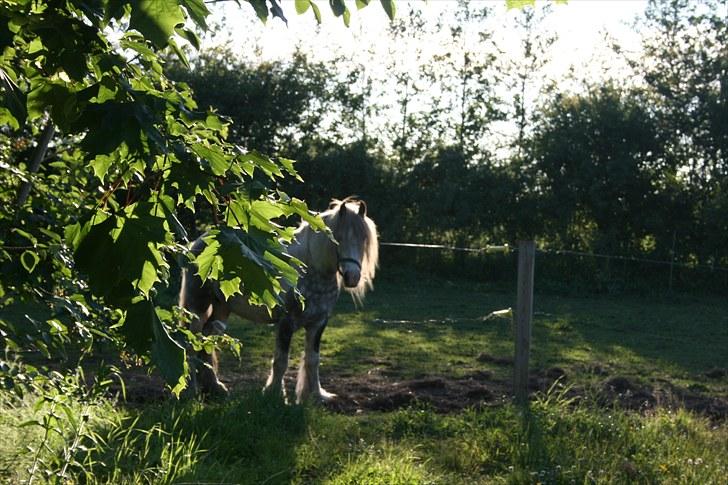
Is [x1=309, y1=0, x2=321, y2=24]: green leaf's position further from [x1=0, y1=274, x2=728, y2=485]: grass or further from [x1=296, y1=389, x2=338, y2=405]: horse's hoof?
[x1=296, y1=389, x2=338, y2=405]: horse's hoof

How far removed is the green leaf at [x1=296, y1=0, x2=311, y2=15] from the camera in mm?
2039

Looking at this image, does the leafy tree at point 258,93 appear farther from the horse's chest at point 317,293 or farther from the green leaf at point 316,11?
the green leaf at point 316,11

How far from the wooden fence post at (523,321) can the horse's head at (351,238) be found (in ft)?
3.90

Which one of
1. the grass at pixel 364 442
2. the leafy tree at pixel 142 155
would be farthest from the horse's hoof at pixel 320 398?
the leafy tree at pixel 142 155

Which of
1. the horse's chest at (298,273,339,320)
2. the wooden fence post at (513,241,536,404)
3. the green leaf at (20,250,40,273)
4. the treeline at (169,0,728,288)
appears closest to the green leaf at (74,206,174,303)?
the green leaf at (20,250,40,273)

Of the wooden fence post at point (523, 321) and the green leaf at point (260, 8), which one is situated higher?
the green leaf at point (260, 8)

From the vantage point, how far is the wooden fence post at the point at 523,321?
6.84m

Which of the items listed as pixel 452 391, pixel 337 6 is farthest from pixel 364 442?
pixel 337 6

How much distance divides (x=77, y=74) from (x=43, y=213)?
173cm

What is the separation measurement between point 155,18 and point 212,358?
5.47m

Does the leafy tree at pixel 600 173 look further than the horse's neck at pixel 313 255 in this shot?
Yes

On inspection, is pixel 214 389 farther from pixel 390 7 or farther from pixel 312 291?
pixel 390 7

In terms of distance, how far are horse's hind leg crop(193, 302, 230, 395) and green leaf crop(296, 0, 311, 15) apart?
15.0 ft

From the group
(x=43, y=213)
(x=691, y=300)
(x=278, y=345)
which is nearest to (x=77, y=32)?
(x=43, y=213)
